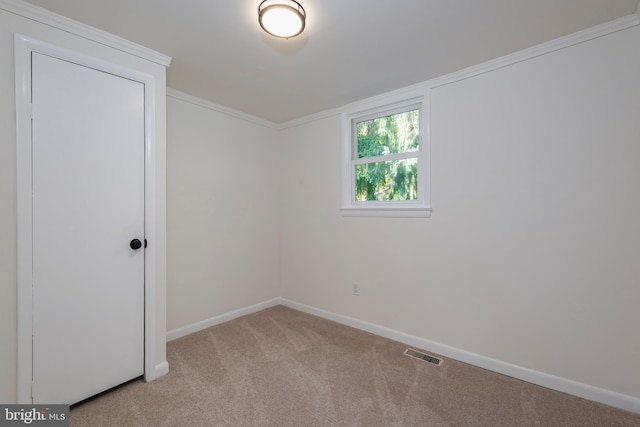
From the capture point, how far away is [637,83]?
1762 millimetres

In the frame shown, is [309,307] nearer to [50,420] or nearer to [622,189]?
[50,420]

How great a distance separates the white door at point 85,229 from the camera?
1723 mm

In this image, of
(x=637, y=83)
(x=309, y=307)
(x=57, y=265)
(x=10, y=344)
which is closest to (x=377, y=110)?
(x=637, y=83)

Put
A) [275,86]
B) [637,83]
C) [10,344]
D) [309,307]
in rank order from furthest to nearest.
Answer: [309,307] → [275,86] → [637,83] → [10,344]

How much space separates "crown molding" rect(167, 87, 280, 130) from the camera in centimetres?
280

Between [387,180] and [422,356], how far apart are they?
1.68 metres

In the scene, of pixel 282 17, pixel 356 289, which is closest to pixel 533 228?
pixel 356 289

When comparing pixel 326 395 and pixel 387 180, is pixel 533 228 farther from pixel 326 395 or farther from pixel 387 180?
pixel 326 395

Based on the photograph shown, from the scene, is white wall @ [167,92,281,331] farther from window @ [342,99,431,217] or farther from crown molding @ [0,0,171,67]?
window @ [342,99,431,217]

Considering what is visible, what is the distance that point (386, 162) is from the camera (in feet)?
9.68

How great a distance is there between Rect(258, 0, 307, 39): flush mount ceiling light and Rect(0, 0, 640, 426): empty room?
0.01m

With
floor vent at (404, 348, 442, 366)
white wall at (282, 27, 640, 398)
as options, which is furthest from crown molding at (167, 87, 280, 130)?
floor vent at (404, 348, 442, 366)

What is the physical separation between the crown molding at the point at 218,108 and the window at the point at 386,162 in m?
1.14

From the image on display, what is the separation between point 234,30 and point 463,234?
2.33 m
